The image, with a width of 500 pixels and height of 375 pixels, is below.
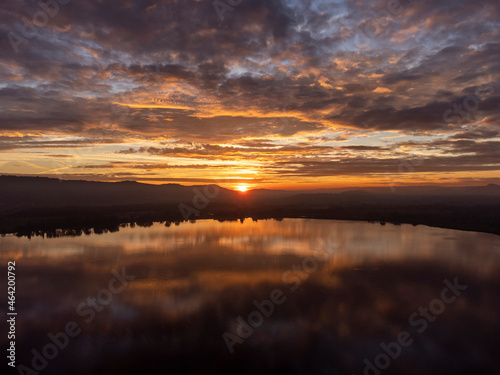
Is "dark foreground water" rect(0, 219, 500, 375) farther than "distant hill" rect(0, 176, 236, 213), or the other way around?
"distant hill" rect(0, 176, 236, 213)

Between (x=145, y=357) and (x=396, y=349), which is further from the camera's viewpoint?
(x=396, y=349)

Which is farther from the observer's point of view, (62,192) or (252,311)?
(62,192)

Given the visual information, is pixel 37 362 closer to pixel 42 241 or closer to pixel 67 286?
pixel 67 286

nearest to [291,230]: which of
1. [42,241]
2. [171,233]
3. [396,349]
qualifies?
[171,233]

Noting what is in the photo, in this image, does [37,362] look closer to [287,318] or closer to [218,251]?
[287,318]

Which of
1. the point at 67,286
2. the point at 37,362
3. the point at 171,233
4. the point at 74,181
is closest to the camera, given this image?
the point at 37,362

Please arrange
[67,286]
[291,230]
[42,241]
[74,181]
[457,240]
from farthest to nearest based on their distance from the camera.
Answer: [74,181]
[291,230]
[457,240]
[42,241]
[67,286]

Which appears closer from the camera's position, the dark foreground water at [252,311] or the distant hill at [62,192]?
the dark foreground water at [252,311]
